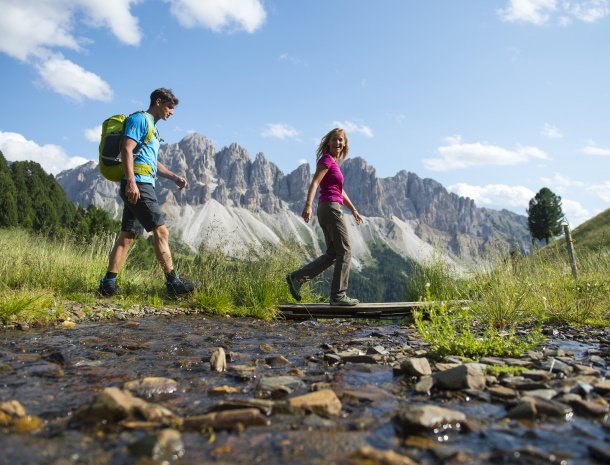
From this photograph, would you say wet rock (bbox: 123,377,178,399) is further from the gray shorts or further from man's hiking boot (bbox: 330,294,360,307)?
man's hiking boot (bbox: 330,294,360,307)

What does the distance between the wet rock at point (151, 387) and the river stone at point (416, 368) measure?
1699mm

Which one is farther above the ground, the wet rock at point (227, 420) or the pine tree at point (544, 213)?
the pine tree at point (544, 213)

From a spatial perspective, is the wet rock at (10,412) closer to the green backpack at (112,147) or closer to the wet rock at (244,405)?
the wet rock at (244,405)

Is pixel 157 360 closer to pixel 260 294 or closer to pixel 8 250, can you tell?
pixel 260 294

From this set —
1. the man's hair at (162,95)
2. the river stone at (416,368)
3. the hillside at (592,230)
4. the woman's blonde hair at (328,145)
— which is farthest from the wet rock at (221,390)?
the hillside at (592,230)

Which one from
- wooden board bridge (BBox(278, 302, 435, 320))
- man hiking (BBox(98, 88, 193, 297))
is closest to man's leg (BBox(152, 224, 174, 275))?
man hiking (BBox(98, 88, 193, 297))

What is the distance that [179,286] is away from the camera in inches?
314

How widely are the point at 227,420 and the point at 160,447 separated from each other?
44 cm

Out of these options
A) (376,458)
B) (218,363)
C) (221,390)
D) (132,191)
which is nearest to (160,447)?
(376,458)

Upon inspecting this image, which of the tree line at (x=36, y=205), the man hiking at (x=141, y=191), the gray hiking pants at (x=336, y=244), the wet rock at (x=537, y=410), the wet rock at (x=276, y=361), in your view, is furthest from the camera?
the tree line at (x=36, y=205)

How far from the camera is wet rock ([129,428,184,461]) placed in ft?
6.01

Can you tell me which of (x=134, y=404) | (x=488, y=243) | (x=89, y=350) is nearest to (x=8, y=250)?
(x=89, y=350)

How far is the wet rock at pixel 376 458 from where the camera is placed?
5.88ft

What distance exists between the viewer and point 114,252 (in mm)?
7383
